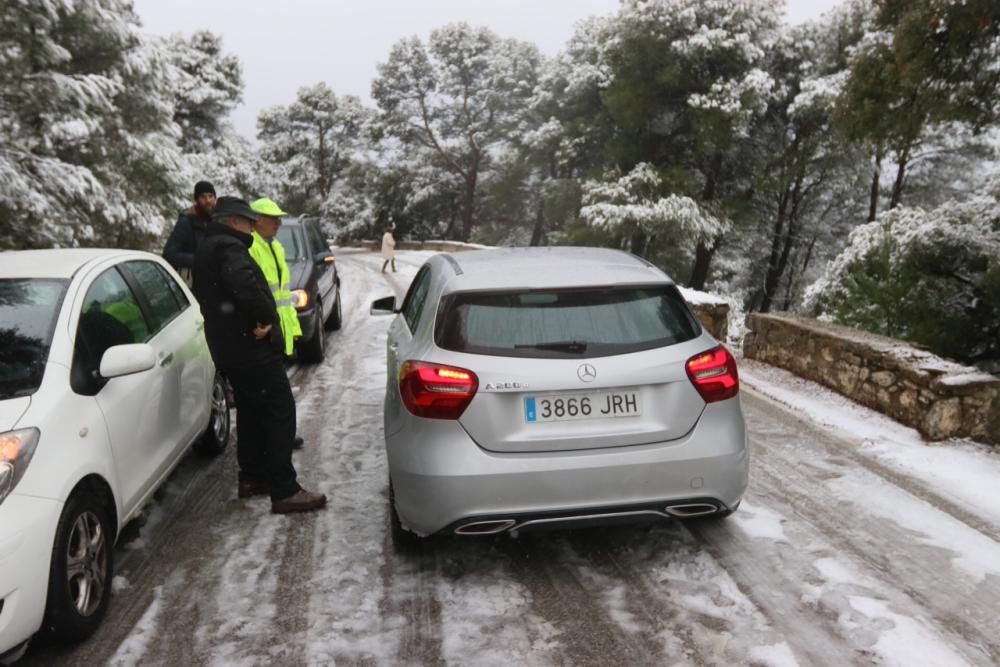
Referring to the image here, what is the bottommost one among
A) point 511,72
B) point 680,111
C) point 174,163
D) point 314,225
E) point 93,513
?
point 93,513

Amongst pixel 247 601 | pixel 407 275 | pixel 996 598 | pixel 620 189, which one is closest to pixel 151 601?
pixel 247 601

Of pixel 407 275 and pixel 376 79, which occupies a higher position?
pixel 376 79

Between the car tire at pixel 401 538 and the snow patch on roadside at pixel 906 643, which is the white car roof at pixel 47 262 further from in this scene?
the snow patch on roadside at pixel 906 643

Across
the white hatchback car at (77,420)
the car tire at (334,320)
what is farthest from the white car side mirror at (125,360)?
the car tire at (334,320)

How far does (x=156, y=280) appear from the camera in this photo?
4.89 metres

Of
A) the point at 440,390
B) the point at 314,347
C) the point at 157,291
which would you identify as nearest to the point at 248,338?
the point at 157,291

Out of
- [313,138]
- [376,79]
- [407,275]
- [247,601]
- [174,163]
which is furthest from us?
[313,138]

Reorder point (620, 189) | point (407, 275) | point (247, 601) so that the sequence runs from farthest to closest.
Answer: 1. point (620, 189)
2. point (407, 275)
3. point (247, 601)

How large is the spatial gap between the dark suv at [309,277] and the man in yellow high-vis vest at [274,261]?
228cm

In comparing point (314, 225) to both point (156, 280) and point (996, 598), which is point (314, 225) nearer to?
point (156, 280)

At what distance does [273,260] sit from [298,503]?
1.64m

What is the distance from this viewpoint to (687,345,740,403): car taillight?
341cm

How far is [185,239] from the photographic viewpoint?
693 cm

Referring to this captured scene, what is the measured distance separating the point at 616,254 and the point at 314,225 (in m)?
6.38
